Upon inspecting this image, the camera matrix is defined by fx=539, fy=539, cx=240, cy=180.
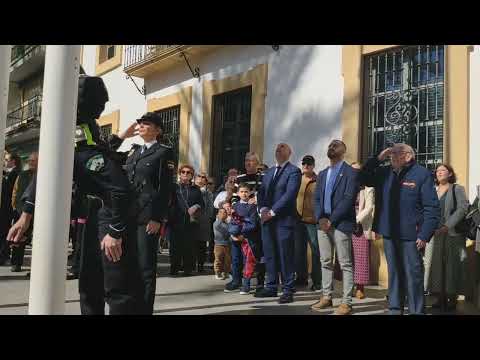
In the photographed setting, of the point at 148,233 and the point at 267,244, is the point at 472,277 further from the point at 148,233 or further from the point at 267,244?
the point at 148,233

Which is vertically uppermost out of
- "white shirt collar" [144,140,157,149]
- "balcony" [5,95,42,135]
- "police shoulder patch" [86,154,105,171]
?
"balcony" [5,95,42,135]

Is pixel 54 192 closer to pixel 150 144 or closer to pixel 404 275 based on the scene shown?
pixel 150 144

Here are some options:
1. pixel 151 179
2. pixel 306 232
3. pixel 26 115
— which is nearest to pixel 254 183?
pixel 306 232

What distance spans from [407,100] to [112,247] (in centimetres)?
553

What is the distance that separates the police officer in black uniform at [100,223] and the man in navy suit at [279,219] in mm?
2944

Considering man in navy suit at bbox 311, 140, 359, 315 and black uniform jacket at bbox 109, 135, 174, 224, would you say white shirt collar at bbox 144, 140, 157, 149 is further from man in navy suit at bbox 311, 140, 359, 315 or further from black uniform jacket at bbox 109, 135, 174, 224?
man in navy suit at bbox 311, 140, 359, 315

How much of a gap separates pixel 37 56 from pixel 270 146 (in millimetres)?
17906

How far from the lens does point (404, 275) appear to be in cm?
518

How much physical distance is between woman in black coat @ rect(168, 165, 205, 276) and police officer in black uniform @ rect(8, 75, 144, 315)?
185 inches

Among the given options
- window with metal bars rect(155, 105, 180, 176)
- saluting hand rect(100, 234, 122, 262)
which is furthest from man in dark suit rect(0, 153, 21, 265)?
saluting hand rect(100, 234, 122, 262)

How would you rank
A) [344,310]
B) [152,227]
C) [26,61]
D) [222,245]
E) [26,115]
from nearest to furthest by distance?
1. [152,227]
2. [344,310]
3. [222,245]
4. [26,61]
5. [26,115]

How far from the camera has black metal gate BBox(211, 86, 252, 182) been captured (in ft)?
35.3
